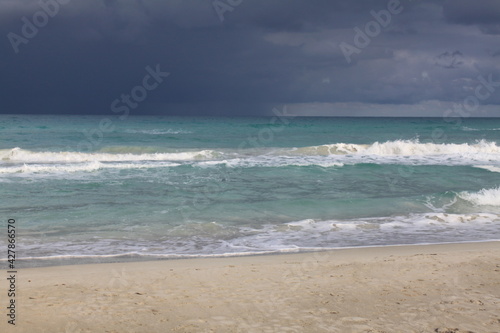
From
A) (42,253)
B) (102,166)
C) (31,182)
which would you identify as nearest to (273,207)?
(42,253)

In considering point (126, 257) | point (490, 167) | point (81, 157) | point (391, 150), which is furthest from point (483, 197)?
point (81, 157)

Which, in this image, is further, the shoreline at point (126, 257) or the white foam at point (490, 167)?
the white foam at point (490, 167)

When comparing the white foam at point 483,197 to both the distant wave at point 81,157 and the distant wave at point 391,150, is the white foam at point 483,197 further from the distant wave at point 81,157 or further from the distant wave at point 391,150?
the distant wave at point 81,157

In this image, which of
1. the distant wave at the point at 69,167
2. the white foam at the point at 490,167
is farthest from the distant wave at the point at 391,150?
the distant wave at the point at 69,167

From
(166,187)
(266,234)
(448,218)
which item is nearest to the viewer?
(266,234)

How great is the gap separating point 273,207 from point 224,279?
6750mm

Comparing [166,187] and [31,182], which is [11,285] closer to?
[166,187]

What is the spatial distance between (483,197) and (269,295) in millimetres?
A: 11217

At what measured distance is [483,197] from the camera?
1507cm

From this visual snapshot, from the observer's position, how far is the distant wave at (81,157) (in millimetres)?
26500

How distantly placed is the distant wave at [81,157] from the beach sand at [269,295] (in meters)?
19.7

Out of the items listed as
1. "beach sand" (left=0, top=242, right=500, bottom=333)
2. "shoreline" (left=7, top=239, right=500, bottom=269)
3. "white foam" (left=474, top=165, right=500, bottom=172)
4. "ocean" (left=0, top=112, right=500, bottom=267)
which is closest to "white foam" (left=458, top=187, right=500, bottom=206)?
"ocean" (left=0, top=112, right=500, bottom=267)

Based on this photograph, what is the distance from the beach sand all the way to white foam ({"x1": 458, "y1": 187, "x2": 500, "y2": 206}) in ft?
21.9

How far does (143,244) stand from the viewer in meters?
9.94
